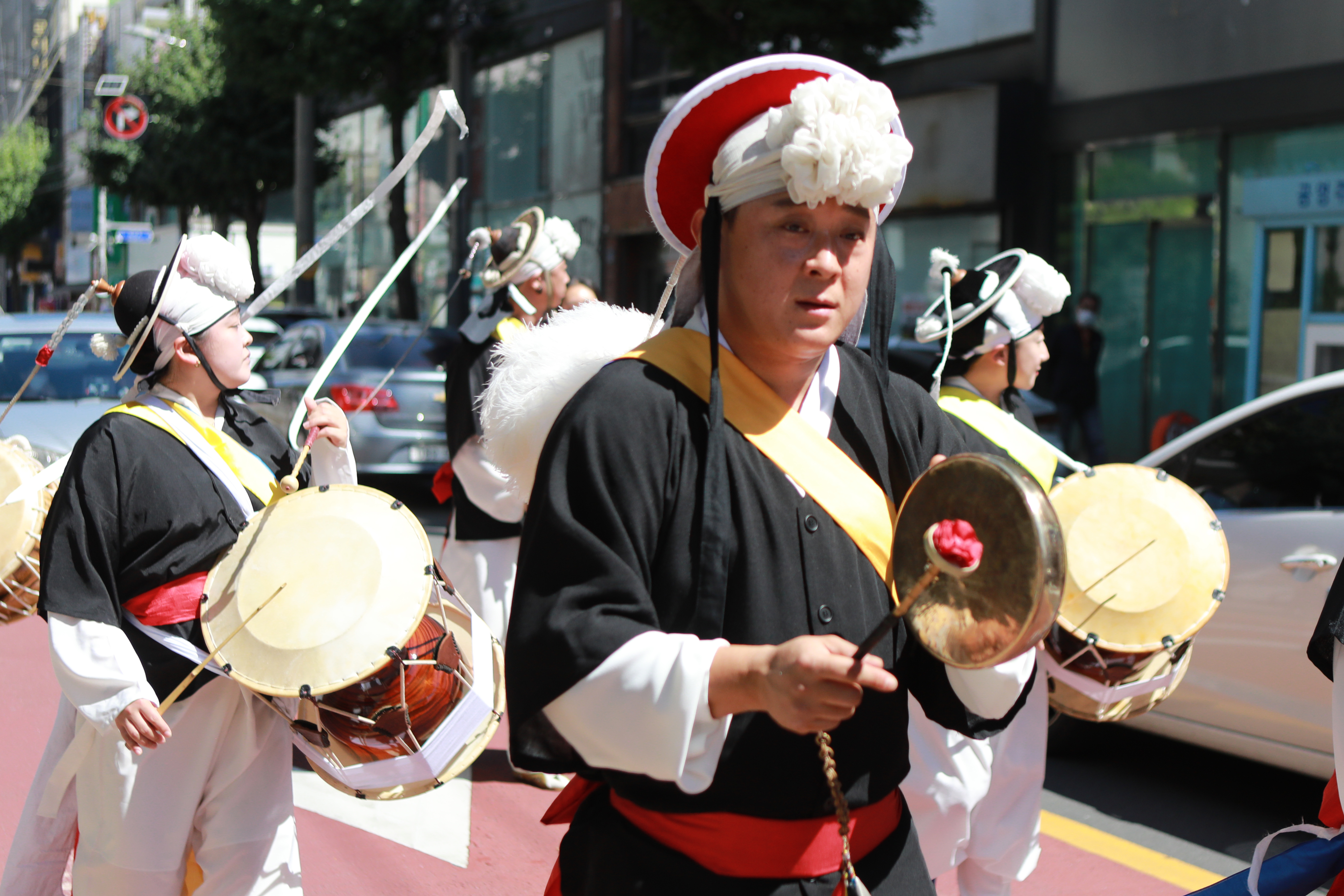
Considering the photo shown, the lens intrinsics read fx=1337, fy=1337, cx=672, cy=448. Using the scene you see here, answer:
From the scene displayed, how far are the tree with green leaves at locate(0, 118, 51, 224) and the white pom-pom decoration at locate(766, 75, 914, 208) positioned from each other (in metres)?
60.9

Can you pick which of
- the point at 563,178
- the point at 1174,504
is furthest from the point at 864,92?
the point at 563,178

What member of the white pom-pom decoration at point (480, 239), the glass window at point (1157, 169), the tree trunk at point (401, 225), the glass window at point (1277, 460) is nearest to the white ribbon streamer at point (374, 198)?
the white pom-pom decoration at point (480, 239)

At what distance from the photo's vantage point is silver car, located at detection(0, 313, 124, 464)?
8.20m

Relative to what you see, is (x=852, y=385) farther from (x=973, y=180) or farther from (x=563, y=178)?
(x=563, y=178)

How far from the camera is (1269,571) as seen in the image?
475 cm

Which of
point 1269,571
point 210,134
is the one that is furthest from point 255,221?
point 1269,571

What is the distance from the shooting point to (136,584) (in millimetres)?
3018

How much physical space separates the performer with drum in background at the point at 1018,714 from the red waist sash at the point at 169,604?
1.64 meters

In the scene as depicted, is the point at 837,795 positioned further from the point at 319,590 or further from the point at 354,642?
the point at 319,590

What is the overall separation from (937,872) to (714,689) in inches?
84.8

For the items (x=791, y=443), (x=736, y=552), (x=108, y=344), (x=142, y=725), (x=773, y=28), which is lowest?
(x=142, y=725)

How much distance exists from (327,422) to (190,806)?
95 cm

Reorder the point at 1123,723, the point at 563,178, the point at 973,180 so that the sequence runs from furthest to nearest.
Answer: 1. the point at 563,178
2. the point at 973,180
3. the point at 1123,723

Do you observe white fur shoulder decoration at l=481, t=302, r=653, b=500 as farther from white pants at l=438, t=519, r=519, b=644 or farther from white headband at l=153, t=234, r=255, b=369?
white pants at l=438, t=519, r=519, b=644
